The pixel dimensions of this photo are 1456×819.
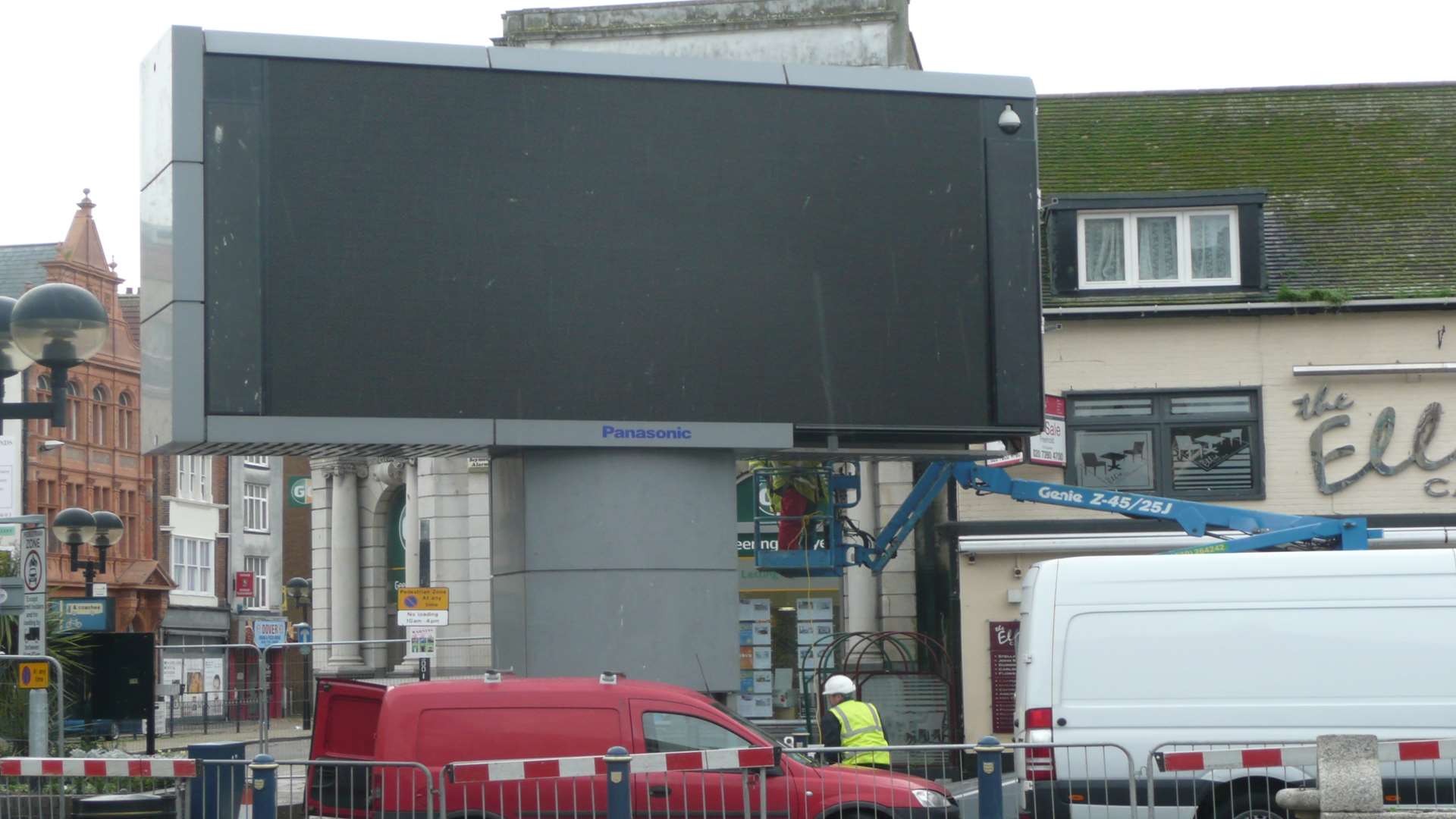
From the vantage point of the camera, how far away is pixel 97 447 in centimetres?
6500

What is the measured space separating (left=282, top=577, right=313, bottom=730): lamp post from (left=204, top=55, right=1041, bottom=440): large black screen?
11.5 metres

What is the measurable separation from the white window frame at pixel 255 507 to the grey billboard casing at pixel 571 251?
205ft

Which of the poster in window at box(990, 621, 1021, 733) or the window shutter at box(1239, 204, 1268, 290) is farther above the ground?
the window shutter at box(1239, 204, 1268, 290)

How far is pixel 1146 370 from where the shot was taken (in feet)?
75.4

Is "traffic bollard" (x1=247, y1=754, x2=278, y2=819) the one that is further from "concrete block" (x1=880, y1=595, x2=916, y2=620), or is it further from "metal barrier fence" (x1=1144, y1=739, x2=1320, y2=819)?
"concrete block" (x1=880, y1=595, x2=916, y2=620)

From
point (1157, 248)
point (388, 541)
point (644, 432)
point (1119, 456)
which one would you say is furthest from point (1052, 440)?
point (388, 541)

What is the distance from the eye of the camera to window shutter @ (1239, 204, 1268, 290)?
23.4 m

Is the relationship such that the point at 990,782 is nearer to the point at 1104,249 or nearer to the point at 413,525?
the point at 1104,249

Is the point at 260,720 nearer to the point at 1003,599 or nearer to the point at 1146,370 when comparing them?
the point at 1003,599

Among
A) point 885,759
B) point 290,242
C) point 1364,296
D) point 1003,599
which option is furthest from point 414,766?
point 1364,296

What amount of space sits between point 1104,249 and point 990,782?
Result: 44.5ft

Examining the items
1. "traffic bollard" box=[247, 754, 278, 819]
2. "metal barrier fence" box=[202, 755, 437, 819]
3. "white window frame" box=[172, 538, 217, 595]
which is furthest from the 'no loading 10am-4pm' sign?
"white window frame" box=[172, 538, 217, 595]

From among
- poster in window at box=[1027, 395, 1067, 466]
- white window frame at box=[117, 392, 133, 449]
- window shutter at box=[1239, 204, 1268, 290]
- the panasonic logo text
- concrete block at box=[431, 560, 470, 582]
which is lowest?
concrete block at box=[431, 560, 470, 582]

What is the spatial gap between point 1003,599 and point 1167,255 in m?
4.93
